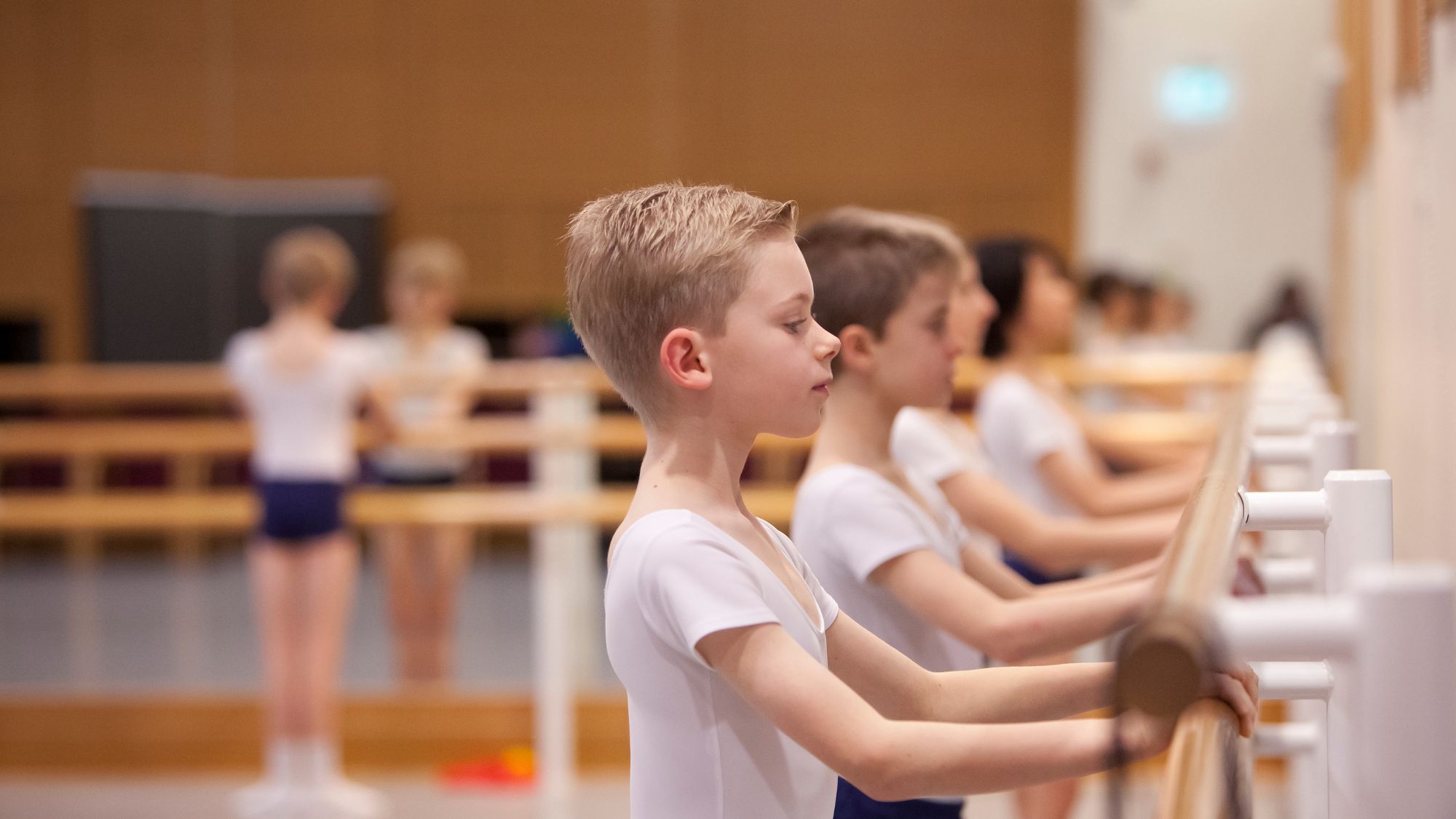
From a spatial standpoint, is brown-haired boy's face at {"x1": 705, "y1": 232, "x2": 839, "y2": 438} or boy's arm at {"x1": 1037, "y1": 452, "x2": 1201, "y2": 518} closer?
brown-haired boy's face at {"x1": 705, "y1": 232, "x2": 839, "y2": 438}

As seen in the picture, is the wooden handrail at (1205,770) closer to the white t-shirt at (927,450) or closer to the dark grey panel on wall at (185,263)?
the white t-shirt at (927,450)

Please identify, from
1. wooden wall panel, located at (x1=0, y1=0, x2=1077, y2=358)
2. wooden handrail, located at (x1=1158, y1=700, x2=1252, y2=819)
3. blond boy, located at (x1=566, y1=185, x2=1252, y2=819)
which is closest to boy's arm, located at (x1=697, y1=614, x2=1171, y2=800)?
blond boy, located at (x1=566, y1=185, x2=1252, y2=819)

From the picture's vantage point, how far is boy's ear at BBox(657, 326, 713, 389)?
1.16 meters

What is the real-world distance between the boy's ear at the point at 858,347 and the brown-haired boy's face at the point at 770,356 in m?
0.56

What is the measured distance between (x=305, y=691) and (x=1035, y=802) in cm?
241

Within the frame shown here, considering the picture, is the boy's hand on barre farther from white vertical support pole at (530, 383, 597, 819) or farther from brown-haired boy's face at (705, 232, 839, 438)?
white vertical support pole at (530, 383, 597, 819)

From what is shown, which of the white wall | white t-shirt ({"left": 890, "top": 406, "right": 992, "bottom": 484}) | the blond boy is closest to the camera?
the blond boy

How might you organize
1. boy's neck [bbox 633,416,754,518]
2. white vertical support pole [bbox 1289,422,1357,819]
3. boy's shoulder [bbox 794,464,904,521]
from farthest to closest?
1. boy's shoulder [bbox 794,464,904,521]
2. white vertical support pole [bbox 1289,422,1357,819]
3. boy's neck [bbox 633,416,754,518]

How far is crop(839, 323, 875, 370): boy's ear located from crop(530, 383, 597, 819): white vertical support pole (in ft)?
8.81

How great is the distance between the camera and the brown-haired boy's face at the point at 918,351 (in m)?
1.73

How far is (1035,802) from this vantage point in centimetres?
303

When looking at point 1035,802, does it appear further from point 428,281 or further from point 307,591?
point 428,281

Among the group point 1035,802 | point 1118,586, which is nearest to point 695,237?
point 1118,586

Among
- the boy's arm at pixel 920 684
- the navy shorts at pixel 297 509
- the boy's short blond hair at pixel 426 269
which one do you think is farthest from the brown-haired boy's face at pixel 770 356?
the boy's short blond hair at pixel 426 269
